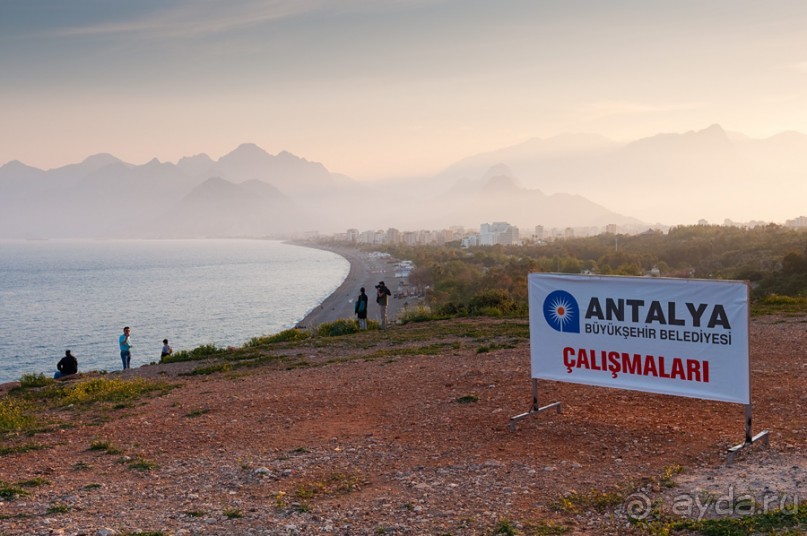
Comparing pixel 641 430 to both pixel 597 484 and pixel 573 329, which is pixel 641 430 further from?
pixel 597 484

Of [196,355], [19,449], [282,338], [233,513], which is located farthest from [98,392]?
[282,338]

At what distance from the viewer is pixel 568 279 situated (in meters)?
7.97

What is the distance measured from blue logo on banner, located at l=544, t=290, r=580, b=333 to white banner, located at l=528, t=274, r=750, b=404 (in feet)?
0.04

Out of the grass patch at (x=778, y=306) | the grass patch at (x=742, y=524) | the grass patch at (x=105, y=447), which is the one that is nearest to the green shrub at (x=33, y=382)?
the grass patch at (x=105, y=447)

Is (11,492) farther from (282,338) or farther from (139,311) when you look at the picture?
(139,311)

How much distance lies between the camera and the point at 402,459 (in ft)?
22.5

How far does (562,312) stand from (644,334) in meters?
1.01


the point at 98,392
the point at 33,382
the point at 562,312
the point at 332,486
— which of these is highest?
the point at 562,312

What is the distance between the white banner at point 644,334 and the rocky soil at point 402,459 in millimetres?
555

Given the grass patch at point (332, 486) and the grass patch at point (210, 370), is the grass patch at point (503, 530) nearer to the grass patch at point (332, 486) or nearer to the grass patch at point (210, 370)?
the grass patch at point (332, 486)

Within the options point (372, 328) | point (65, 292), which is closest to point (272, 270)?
point (65, 292)

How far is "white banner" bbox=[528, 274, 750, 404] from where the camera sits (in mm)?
6863

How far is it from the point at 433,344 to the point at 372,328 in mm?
6046

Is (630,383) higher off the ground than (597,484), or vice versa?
(630,383)
